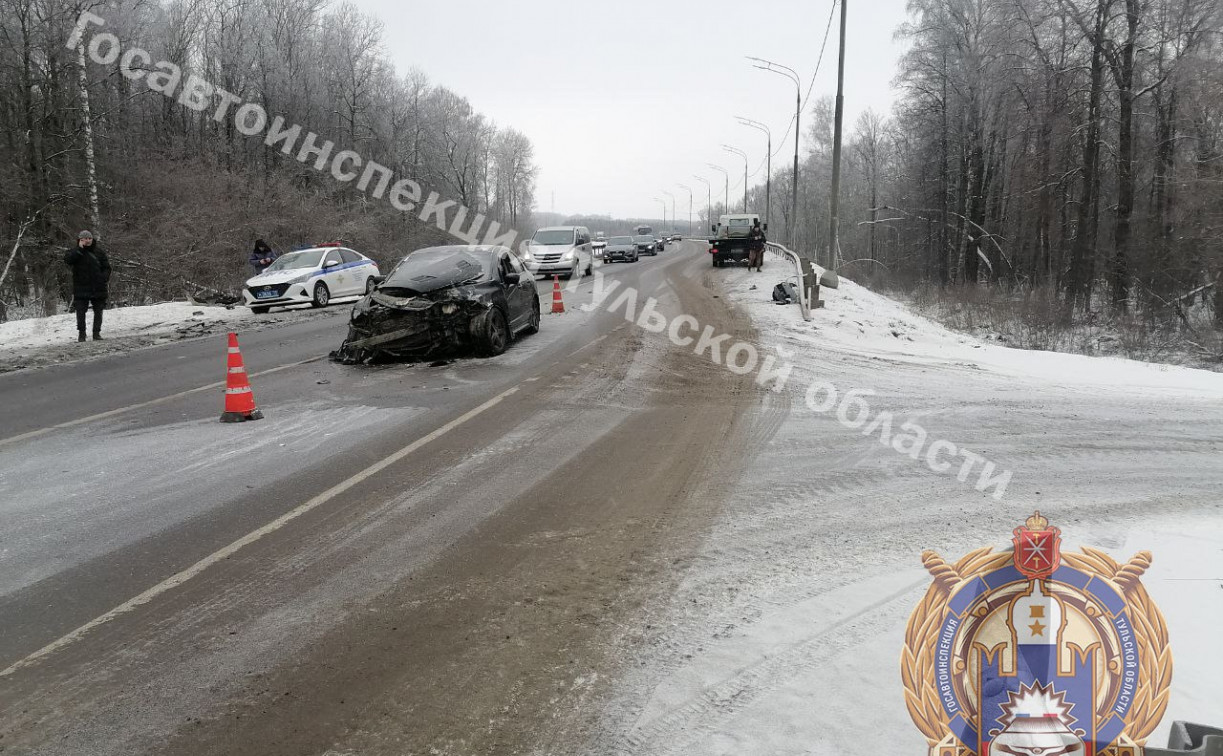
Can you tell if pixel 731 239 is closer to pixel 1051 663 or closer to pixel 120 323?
pixel 120 323

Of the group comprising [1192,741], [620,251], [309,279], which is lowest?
[1192,741]

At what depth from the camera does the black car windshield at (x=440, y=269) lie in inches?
463

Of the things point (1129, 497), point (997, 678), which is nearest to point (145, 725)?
point (997, 678)

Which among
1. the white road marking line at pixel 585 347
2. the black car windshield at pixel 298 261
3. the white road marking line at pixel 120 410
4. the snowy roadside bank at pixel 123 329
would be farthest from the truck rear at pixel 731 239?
the white road marking line at pixel 120 410

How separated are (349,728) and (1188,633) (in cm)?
355

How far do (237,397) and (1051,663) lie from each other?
7.78 metres

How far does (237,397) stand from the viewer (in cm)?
802

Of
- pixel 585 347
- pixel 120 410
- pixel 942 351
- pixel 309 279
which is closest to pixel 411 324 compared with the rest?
pixel 585 347

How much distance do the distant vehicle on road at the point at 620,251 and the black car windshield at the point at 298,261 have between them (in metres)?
22.1

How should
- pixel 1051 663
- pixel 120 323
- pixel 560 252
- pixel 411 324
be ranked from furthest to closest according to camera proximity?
pixel 560 252, pixel 120 323, pixel 411 324, pixel 1051 663

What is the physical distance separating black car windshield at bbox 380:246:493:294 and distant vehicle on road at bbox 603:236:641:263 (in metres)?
29.4

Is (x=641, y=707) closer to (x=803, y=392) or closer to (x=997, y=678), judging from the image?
(x=997, y=678)

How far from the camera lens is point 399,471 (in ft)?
20.2

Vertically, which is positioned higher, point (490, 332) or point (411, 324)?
point (411, 324)
